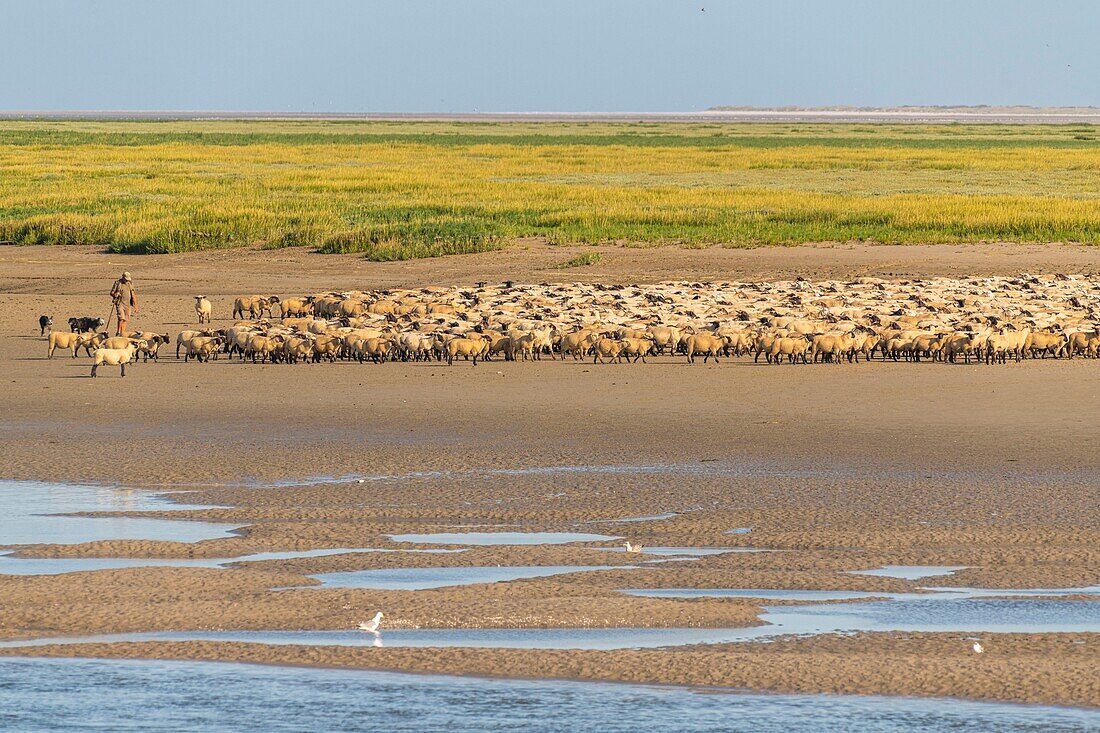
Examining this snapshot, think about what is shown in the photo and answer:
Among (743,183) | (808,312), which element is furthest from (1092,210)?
(808,312)

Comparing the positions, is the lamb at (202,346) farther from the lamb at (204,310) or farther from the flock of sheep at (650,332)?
the lamb at (204,310)

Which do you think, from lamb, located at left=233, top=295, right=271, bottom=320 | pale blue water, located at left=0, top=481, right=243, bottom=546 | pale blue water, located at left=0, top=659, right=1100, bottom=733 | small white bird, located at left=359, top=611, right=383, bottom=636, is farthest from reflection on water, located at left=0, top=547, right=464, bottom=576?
lamb, located at left=233, top=295, right=271, bottom=320

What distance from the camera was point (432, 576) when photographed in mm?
9656

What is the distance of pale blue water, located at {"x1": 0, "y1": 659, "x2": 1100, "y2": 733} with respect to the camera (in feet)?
23.0

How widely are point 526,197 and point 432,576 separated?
141ft

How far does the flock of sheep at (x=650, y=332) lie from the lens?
21.8 meters

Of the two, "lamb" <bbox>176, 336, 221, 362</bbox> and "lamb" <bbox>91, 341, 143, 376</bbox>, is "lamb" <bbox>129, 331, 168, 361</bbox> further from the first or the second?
"lamb" <bbox>91, 341, 143, 376</bbox>

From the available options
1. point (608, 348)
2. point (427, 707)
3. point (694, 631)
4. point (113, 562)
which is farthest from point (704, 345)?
point (427, 707)

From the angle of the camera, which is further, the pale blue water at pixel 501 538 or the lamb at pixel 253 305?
the lamb at pixel 253 305

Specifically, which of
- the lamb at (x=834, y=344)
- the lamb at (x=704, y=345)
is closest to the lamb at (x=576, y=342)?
the lamb at (x=704, y=345)

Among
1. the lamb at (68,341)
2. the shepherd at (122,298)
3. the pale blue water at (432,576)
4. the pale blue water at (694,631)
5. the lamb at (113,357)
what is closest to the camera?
the pale blue water at (694,631)

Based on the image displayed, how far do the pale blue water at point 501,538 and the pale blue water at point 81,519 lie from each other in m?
1.28

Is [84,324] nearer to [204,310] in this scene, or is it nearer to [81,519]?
[204,310]

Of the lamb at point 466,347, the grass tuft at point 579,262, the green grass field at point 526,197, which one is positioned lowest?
the lamb at point 466,347
